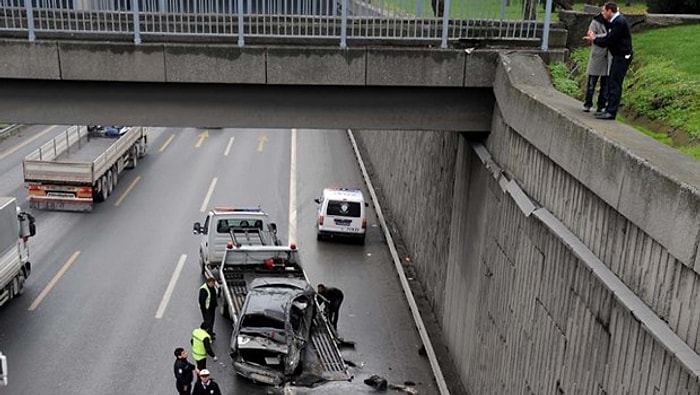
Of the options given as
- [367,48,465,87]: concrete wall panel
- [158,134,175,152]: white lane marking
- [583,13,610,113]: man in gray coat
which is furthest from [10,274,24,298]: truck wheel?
[158,134,175,152]: white lane marking

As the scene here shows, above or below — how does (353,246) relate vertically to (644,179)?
below

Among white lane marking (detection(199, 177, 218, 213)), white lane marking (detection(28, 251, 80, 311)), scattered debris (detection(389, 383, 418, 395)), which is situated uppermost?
scattered debris (detection(389, 383, 418, 395))

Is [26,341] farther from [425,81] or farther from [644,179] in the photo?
[644,179]

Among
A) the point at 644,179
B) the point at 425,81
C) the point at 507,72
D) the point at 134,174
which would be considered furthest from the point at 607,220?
the point at 134,174

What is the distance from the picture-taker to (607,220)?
841 centimetres

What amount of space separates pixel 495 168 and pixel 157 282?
35.8 ft

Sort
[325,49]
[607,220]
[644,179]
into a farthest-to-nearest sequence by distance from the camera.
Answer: [325,49], [607,220], [644,179]

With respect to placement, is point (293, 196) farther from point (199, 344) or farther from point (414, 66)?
point (414, 66)

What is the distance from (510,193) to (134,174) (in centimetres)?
2278

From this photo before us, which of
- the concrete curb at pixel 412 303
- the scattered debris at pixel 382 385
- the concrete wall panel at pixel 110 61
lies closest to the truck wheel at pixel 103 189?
the concrete curb at pixel 412 303

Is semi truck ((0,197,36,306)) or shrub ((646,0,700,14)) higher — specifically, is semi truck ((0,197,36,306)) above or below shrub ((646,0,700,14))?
below

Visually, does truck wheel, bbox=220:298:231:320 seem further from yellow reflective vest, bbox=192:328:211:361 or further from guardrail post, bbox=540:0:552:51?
guardrail post, bbox=540:0:552:51

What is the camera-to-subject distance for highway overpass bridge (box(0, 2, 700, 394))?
741 centimetres

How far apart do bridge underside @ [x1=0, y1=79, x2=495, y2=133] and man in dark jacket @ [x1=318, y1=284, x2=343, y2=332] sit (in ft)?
15.3
